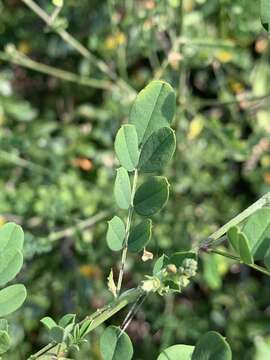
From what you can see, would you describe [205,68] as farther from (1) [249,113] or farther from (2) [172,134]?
(2) [172,134]

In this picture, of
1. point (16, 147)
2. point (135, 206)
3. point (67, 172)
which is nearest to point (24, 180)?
point (67, 172)

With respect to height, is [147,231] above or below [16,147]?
above

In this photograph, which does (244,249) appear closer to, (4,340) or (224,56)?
(4,340)

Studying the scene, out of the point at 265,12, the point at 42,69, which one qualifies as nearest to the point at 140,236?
the point at 265,12

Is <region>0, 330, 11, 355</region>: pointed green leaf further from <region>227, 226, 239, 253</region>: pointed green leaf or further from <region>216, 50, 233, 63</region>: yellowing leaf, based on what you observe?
<region>216, 50, 233, 63</region>: yellowing leaf

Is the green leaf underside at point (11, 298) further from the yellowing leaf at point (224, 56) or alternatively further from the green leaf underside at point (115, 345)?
the yellowing leaf at point (224, 56)

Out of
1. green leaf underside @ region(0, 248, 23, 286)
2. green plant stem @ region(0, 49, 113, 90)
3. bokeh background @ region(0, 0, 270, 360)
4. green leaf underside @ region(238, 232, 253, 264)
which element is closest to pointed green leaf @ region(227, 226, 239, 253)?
green leaf underside @ region(238, 232, 253, 264)
